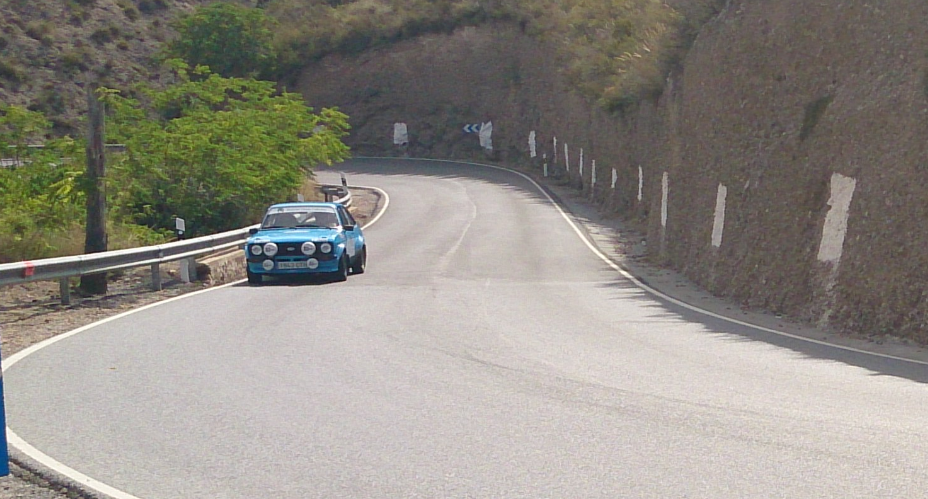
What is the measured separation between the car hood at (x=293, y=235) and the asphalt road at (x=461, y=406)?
13.1ft

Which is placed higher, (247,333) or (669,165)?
(669,165)

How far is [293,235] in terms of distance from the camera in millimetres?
21359

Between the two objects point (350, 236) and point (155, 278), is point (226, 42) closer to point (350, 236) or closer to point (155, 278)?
point (350, 236)

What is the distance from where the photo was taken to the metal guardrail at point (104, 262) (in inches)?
571

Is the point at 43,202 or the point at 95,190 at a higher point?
the point at 95,190

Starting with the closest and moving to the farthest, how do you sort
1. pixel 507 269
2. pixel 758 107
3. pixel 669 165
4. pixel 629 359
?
1. pixel 629 359
2. pixel 758 107
3. pixel 507 269
4. pixel 669 165

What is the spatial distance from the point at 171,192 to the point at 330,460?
24.7 meters

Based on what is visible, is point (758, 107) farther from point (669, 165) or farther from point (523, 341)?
point (523, 341)

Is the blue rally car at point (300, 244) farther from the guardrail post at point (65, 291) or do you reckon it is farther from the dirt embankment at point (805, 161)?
the dirt embankment at point (805, 161)

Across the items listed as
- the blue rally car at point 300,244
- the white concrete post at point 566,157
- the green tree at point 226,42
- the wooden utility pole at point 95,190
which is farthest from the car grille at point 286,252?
the green tree at point 226,42

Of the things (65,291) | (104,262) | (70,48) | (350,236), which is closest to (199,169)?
(350,236)

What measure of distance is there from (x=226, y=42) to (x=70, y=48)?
10.7 m

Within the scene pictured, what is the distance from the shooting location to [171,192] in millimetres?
30469

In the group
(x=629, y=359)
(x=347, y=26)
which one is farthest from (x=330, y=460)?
(x=347, y=26)
